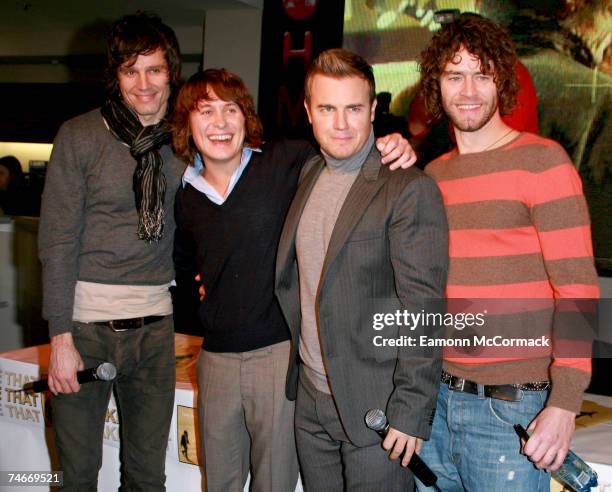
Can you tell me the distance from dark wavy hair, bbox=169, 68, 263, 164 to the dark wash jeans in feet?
1.89

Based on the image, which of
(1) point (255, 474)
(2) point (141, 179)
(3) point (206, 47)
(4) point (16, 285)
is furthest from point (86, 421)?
(3) point (206, 47)

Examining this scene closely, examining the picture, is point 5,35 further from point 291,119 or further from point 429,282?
point 429,282

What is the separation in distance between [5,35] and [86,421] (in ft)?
29.4

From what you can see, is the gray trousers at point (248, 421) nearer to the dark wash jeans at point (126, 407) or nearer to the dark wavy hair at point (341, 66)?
the dark wash jeans at point (126, 407)

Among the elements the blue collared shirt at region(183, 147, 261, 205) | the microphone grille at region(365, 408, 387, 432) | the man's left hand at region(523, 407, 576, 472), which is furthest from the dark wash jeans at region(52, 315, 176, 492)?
the man's left hand at region(523, 407, 576, 472)

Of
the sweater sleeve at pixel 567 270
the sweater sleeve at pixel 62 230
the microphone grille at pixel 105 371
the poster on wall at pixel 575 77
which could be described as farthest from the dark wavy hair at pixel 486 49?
the poster on wall at pixel 575 77

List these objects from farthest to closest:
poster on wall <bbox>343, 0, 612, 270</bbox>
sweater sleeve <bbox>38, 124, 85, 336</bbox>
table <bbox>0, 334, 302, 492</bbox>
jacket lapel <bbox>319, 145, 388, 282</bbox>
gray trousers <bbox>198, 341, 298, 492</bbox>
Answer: poster on wall <bbox>343, 0, 612, 270</bbox>
table <bbox>0, 334, 302, 492</bbox>
sweater sleeve <bbox>38, 124, 85, 336</bbox>
gray trousers <bbox>198, 341, 298, 492</bbox>
jacket lapel <bbox>319, 145, 388, 282</bbox>

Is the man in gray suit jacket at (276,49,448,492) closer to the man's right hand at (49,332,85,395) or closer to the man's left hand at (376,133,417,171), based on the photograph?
the man's left hand at (376,133,417,171)

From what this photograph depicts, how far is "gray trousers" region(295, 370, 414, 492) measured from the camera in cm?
162

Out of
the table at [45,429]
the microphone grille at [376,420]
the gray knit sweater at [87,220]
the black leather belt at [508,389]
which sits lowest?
the table at [45,429]

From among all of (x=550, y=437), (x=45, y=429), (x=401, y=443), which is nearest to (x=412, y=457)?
(x=401, y=443)

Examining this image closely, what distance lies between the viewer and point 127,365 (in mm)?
2094

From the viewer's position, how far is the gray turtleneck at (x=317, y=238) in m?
1.69

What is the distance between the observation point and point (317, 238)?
170 cm
